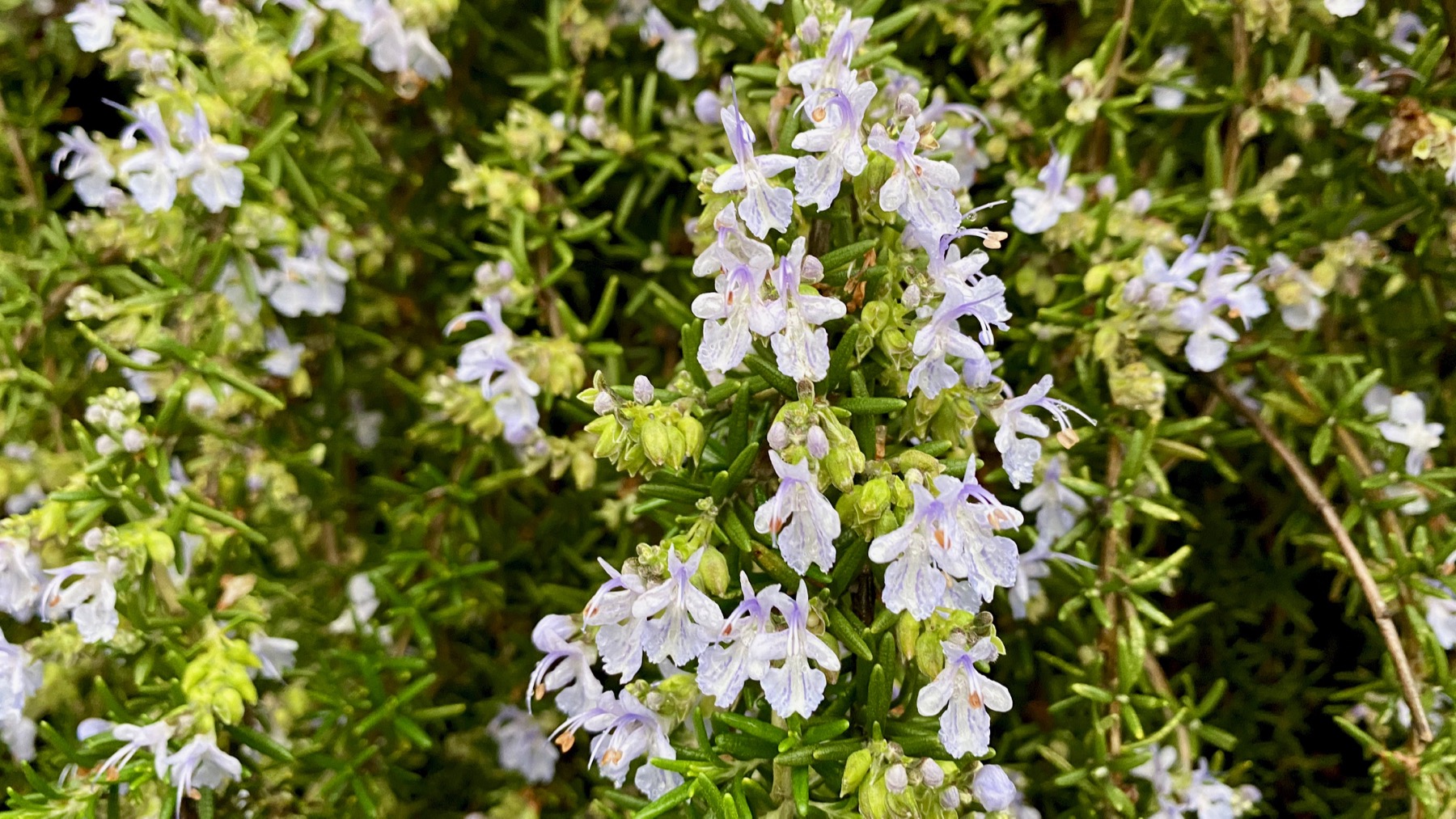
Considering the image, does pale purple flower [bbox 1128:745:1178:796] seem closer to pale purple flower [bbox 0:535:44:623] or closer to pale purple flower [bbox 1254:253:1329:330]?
pale purple flower [bbox 1254:253:1329:330]

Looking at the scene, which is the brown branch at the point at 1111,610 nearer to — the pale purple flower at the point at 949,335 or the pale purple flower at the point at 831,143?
the pale purple flower at the point at 949,335

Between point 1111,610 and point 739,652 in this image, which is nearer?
point 739,652

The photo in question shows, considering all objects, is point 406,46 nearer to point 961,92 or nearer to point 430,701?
point 961,92

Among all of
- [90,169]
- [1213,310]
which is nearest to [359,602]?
[90,169]

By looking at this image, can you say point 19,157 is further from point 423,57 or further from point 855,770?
point 855,770

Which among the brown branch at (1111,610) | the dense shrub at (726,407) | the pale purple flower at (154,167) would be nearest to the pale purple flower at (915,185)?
the dense shrub at (726,407)

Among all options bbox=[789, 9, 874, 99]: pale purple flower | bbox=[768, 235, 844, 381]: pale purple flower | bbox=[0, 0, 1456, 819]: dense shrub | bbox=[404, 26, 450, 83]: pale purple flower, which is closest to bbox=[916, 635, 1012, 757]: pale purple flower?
bbox=[0, 0, 1456, 819]: dense shrub
